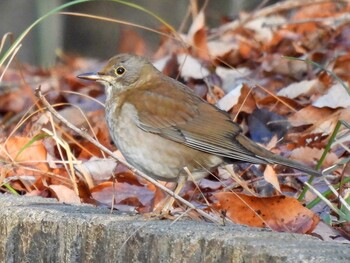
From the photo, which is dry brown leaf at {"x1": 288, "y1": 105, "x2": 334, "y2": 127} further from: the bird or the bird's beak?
the bird's beak

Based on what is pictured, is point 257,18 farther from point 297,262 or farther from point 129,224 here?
point 297,262

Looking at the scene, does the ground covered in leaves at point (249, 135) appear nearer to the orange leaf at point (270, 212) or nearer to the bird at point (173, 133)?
the orange leaf at point (270, 212)

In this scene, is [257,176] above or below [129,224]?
below

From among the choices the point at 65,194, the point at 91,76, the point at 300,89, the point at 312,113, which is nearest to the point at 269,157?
the point at 65,194

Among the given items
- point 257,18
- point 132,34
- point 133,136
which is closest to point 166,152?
point 133,136

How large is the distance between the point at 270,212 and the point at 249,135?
5.48 feet

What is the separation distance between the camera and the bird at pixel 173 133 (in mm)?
4145

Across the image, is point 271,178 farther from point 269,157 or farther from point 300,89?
point 300,89

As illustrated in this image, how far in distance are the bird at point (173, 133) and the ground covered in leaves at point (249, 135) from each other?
13 centimetres

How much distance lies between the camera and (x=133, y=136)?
4.23 m

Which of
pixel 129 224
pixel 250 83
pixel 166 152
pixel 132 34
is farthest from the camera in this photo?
pixel 132 34

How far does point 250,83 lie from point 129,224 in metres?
2.74

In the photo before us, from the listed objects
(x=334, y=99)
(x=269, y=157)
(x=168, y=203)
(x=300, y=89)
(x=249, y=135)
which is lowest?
(x=249, y=135)

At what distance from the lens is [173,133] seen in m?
4.27
